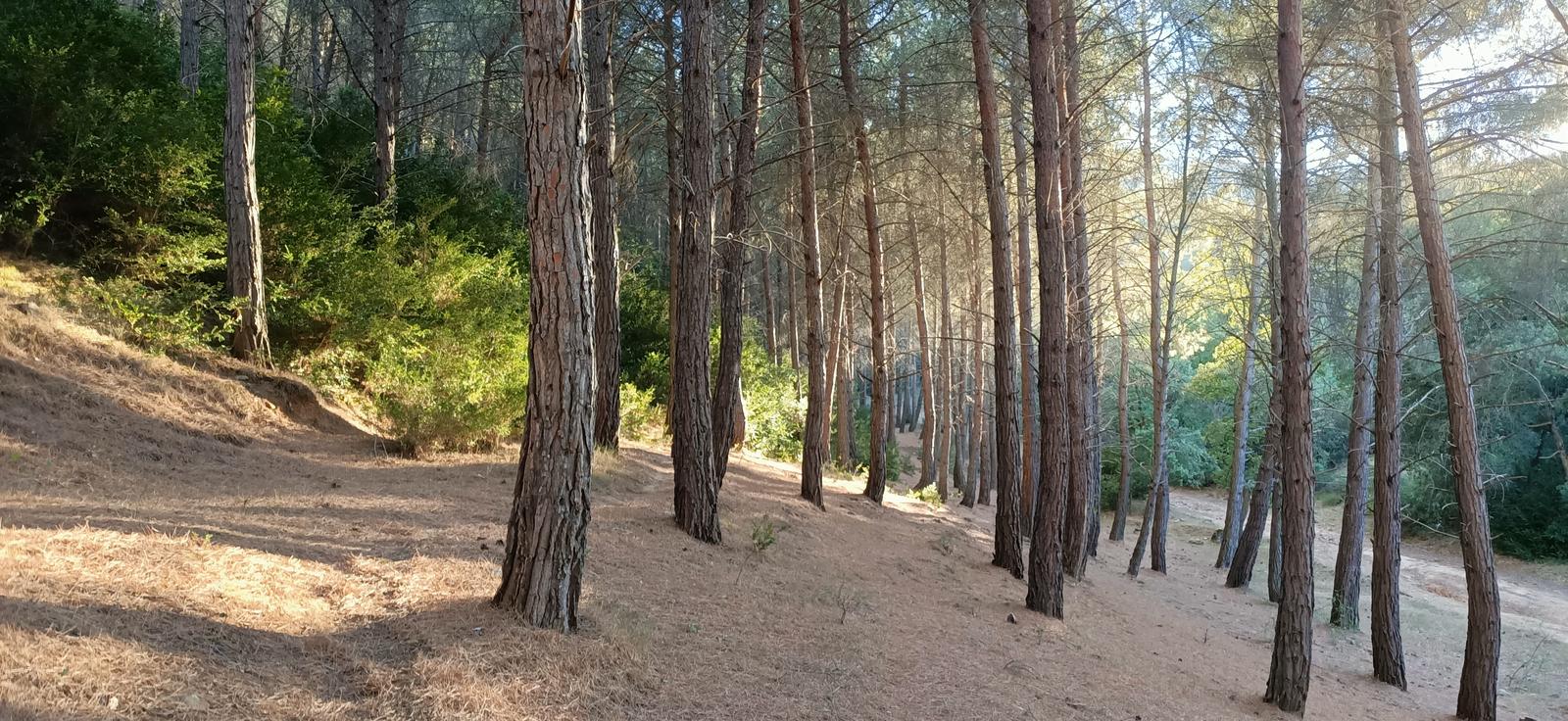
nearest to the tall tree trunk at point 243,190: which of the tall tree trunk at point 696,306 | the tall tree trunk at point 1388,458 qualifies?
the tall tree trunk at point 696,306

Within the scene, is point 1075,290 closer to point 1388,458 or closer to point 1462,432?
point 1388,458

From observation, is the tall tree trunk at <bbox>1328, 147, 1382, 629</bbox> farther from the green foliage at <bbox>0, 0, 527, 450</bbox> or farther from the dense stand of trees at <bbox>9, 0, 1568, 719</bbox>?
the green foliage at <bbox>0, 0, 527, 450</bbox>

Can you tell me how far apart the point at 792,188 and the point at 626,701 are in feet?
41.7

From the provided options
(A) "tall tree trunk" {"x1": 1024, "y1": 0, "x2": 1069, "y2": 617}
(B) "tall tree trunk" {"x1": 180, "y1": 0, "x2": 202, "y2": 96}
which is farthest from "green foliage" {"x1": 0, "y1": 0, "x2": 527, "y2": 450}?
(A) "tall tree trunk" {"x1": 1024, "y1": 0, "x2": 1069, "y2": 617}

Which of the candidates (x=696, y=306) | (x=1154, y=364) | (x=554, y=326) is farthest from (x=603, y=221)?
(x=1154, y=364)

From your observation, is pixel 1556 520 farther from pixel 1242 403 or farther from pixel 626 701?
pixel 626 701

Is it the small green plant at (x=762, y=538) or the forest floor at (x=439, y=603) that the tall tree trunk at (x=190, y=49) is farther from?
the small green plant at (x=762, y=538)

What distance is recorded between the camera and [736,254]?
992 cm

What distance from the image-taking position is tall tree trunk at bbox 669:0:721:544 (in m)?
7.85

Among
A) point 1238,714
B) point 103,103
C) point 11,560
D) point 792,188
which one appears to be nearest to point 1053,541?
point 1238,714

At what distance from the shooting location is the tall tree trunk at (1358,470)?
11750 mm

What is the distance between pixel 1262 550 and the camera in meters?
22.2

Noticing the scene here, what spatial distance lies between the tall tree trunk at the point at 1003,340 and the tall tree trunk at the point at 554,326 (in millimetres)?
6750

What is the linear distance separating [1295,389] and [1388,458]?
396 centimetres
